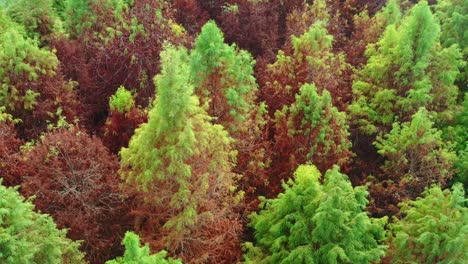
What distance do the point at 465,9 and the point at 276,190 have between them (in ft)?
48.9

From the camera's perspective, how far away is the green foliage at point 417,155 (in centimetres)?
1892

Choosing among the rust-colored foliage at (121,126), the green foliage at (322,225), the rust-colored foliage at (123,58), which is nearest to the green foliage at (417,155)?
the green foliage at (322,225)

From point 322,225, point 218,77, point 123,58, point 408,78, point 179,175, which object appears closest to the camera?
point 322,225

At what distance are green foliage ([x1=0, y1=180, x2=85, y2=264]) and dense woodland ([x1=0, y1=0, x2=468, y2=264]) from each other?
0.05 m

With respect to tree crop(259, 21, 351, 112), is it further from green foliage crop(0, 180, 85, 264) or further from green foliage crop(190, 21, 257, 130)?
green foliage crop(0, 180, 85, 264)

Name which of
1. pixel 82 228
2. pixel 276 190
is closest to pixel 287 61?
pixel 276 190

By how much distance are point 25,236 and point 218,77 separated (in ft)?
28.9

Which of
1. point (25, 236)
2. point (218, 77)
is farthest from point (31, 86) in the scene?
point (25, 236)

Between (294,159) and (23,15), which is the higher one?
(23,15)

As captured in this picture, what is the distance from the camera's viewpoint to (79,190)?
640 inches

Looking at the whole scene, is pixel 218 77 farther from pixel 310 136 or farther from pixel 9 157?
pixel 9 157

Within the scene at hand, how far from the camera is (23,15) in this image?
24.4 metres

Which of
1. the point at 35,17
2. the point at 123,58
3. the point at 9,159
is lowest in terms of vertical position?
the point at 9,159

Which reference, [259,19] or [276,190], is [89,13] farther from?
[276,190]
